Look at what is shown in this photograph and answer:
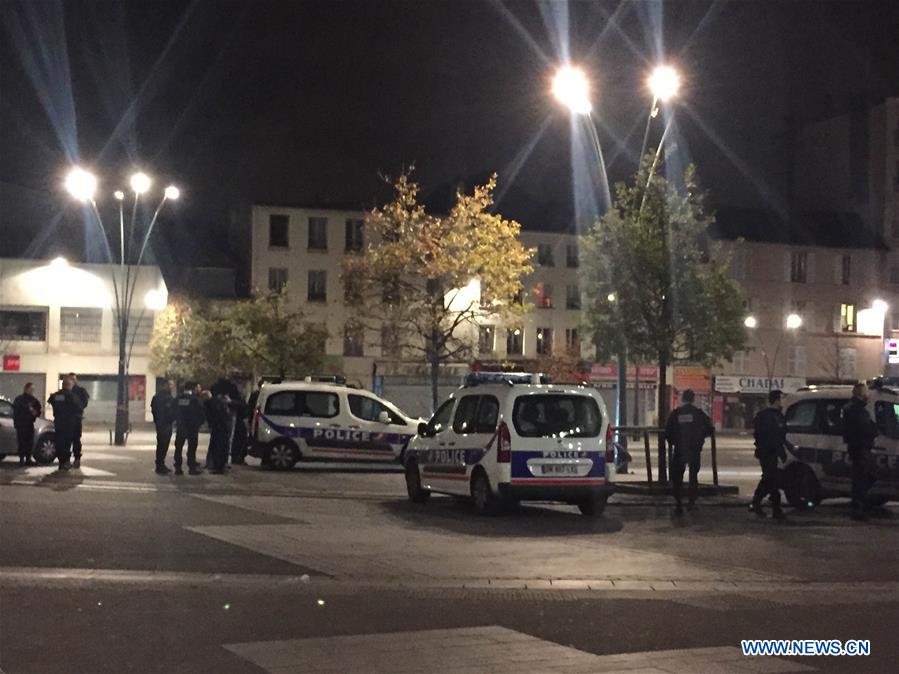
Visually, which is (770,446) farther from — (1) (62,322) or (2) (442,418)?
(1) (62,322)

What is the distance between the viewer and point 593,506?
17.1 metres

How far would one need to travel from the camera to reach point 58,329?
61.3 m

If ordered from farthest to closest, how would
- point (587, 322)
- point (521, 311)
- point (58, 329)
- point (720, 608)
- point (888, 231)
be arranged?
point (888, 231), point (58, 329), point (521, 311), point (587, 322), point (720, 608)

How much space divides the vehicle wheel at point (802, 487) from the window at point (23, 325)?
48958 millimetres

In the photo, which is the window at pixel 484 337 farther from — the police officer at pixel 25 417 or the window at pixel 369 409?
the police officer at pixel 25 417

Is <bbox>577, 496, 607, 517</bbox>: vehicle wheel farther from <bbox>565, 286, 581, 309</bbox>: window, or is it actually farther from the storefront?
<bbox>565, 286, 581, 309</bbox>: window

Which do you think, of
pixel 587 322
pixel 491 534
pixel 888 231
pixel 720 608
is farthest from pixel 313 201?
pixel 720 608

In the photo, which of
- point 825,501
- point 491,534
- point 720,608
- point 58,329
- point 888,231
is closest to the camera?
point 720,608

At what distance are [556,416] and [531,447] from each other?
611 mm

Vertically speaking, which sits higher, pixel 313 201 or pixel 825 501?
pixel 313 201

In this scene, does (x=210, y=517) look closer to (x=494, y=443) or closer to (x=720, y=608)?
(x=494, y=443)

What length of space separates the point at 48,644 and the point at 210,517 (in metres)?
7.51

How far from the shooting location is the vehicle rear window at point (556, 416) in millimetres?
16344

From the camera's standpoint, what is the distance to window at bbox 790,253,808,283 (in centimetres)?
6956
